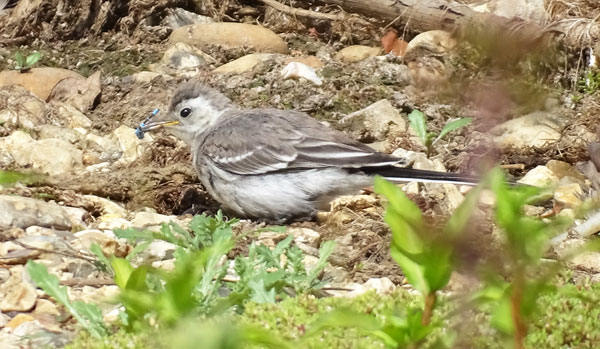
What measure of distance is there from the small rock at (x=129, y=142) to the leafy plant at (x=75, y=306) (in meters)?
3.72

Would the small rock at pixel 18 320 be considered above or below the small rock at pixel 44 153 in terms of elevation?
above

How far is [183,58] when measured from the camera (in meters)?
9.38

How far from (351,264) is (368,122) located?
2.76 metres

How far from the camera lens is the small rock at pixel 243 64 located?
8.99 meters

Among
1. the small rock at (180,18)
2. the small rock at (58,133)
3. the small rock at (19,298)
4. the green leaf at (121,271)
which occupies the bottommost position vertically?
the small rock at (180,18)

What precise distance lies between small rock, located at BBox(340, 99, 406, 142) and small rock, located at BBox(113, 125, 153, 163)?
164 cm

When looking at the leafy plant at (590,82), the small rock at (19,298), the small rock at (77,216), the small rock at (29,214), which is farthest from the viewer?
the leafy plant at (590,82)

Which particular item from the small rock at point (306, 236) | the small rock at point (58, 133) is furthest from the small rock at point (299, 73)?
the small rock at point (306, 236)

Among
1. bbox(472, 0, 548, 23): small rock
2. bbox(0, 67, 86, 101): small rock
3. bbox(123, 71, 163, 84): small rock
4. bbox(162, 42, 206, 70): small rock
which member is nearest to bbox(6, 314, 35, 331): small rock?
bbox(0, 67, 86, 101): small rock

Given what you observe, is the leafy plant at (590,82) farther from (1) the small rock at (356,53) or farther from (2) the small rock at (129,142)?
(2) the small rock at (129,142)

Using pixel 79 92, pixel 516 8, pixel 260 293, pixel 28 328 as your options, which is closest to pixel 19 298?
pixel 28 328

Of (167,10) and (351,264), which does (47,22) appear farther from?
(351,264)

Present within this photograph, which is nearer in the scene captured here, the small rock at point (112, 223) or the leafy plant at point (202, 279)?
the leafy plant at point (202, 279)

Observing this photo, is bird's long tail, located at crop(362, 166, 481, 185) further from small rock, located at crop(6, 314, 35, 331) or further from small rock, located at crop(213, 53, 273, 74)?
small rock, located at crop(213, 53, 273, 74)
